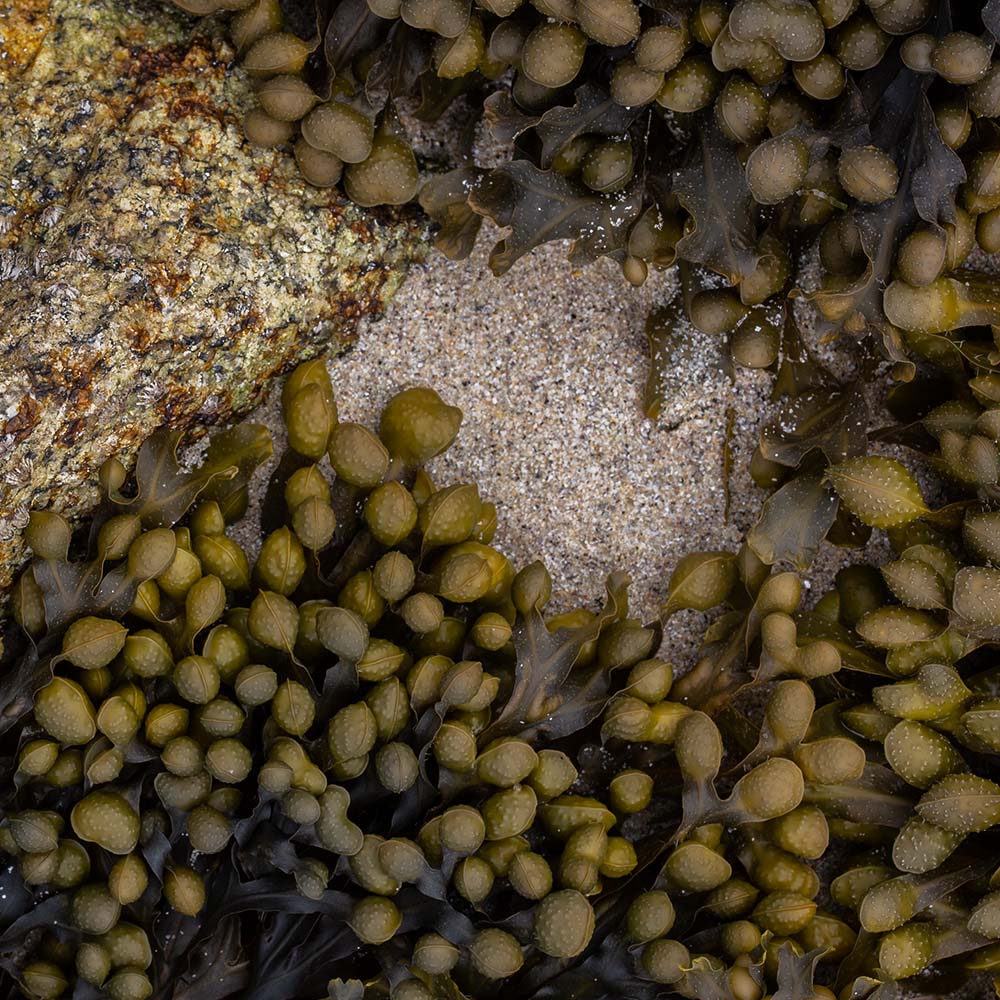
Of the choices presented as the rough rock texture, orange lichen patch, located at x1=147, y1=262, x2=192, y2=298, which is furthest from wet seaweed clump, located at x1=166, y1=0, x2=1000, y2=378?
orange lichen patch, located at x1=147, y1=262, x2=192, y2=298

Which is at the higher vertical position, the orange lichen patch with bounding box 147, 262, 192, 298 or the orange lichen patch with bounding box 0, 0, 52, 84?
the orange lichen patch with bounding box 0, 0, 52, 84

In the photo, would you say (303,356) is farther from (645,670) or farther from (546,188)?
(645,670)


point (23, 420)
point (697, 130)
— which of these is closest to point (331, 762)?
point (23, 420)

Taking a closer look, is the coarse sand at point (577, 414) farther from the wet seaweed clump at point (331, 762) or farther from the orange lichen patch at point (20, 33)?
the orange lichen patch at point (20, 33)

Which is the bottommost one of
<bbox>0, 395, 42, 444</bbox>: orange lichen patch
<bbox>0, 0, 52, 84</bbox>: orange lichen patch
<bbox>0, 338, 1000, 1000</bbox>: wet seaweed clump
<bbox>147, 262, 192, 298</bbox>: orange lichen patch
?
<bbox>0, 338, 1000, 1000</bbox>: wet seaweed clump

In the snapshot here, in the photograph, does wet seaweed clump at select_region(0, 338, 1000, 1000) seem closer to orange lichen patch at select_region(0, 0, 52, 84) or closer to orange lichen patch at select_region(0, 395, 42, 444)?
orange lichen patch at select_region(0, 395, 42, 444)

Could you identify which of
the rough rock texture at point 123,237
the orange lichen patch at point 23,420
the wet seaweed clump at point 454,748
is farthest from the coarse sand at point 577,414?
the orange lichen patch at point 23,420
